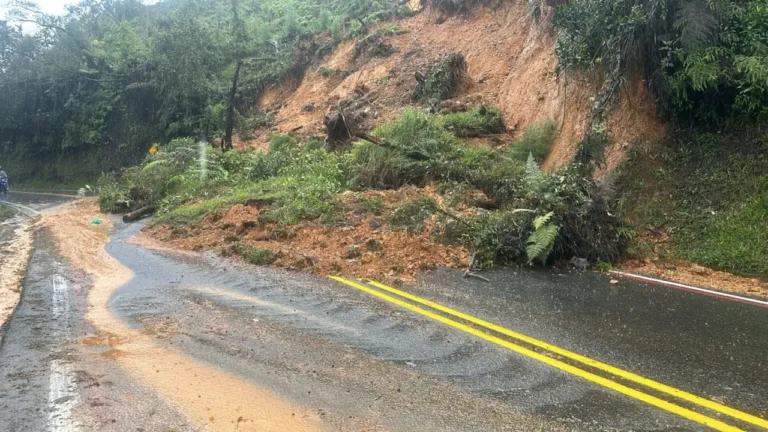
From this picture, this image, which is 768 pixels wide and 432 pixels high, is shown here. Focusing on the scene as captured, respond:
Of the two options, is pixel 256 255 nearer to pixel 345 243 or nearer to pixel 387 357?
pixel 345 243

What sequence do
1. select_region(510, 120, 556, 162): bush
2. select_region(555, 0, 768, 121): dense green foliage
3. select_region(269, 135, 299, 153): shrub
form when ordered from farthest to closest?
1. select_region(269, 135, 299, 153): shrub
2. select_region(510, 120, 556, 162): bush
3. select_region(555, 0, 768, 121): dense green foliage

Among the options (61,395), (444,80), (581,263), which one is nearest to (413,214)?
(581,263)

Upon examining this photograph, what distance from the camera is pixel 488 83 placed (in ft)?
66.2

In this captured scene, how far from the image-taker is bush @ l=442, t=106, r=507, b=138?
1628 centimetres

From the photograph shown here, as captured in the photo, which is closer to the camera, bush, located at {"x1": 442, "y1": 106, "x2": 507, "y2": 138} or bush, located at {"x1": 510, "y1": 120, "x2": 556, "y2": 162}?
bush, located at {"x1": 510, "y1": 120, "x2": 556, "y2": 162}

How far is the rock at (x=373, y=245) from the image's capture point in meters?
9.43

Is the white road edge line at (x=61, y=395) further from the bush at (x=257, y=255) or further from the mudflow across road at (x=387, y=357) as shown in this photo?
the bush at (x=257, y=255)

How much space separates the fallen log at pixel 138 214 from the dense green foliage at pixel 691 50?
43.7 ft

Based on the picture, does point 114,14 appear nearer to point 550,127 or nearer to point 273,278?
point 550,127

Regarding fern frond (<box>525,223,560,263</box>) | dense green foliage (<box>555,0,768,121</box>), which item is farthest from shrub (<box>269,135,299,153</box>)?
fern frond (<box>525,223,560,263</box>)

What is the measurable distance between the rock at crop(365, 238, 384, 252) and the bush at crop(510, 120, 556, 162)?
6.00 metres

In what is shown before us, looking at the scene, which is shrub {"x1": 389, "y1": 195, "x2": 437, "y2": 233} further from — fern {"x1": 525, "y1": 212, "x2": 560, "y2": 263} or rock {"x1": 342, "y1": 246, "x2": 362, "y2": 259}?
fern {"x1": 525, "y1": 212, "x2": 560, "y2": 263}

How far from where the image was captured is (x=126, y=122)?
38000mm

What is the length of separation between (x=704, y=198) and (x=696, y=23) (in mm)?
3033
